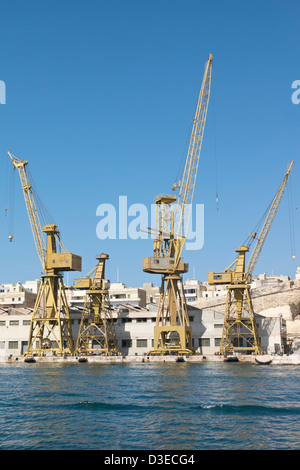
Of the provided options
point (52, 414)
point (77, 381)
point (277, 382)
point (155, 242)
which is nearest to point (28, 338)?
point (155, 242)

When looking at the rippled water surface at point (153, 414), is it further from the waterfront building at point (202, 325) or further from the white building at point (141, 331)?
the waterfront building at point (202, 325)

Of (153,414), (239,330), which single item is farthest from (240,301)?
(153,414)

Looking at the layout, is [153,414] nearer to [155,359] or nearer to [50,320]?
[155,359]

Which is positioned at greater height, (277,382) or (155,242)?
(155,242)

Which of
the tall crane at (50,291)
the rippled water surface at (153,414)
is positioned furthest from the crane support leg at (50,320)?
the rippled water surface at (153,414)

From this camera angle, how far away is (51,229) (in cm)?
11012

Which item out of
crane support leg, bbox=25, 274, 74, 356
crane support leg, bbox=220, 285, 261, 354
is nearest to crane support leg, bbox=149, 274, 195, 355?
crane support leg, bbox=220, 285, 261, 354

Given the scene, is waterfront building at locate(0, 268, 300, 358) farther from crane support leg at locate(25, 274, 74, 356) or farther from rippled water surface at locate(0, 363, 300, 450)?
rippled water surface at locate(0, 363, 300, 450)

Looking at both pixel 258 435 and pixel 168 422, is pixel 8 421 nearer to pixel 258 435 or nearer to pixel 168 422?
pixel 168 422

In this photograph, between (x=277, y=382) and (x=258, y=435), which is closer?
(x=258, y=435)

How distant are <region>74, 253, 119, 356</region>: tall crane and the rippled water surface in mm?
53169
